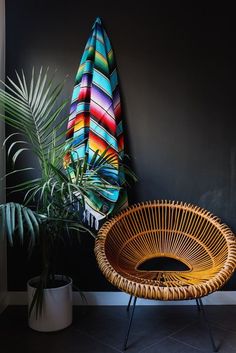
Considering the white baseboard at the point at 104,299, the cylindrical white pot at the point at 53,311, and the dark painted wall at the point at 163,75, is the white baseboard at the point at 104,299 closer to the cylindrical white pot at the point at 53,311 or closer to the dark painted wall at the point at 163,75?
the dark painted wall at the point at 163,75

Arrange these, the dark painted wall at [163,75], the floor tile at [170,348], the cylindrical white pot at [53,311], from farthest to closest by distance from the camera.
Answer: the dark painted wall at [163,75] < the cylindrical white pot at [53,311] < the floor tile at [170,348]

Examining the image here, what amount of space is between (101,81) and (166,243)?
3.77 ft

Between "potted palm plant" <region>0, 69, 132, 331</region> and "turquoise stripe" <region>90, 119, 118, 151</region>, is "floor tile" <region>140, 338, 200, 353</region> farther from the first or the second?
"turquoise stripe" <region>90, 119, 118, 151</region>

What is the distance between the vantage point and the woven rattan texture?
6.70ft

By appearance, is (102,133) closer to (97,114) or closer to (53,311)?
(97,114)

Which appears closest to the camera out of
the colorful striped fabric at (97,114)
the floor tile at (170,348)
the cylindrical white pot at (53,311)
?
the floor tile at (170,348)

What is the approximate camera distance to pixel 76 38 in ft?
8.17

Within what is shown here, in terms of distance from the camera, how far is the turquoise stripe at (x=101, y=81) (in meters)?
2.39

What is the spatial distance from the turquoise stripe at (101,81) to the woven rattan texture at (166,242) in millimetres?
789

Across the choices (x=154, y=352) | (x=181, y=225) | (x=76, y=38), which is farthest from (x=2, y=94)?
(x=154, y=352)

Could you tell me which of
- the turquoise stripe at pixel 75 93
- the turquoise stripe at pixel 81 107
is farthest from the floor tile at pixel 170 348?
the turquoise stripe at pixel 75 93

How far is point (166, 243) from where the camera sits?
2398 millimetres

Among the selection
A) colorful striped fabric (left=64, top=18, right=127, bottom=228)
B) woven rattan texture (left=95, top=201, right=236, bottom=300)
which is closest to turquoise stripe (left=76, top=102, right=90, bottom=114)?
colorful striped fabric (left=64, top=18, right=127, bottom=228)

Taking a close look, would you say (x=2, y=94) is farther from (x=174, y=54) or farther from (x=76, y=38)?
(x=174, y=54)
